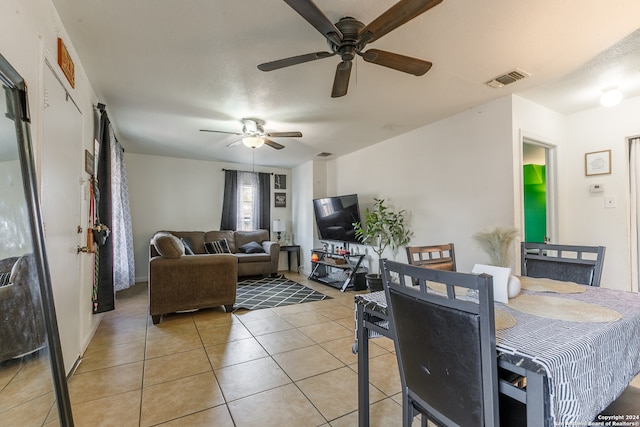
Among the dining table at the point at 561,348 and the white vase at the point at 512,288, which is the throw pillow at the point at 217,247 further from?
the white vase at the point at 512,288

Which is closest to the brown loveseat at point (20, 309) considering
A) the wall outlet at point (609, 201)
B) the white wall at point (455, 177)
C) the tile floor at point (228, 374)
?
the tile floor at point (228, 374)

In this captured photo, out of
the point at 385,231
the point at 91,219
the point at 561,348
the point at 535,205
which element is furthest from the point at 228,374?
the point at 535,205

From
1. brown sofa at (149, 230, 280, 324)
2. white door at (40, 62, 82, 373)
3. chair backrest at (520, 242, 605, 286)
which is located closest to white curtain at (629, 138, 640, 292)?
chair backrest at (520, 242, 605, 286)

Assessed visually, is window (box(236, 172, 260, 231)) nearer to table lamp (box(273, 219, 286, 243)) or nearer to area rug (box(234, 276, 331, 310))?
table lamp (box(273, 219, 286, 243))

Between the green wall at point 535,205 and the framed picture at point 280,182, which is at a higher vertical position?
the framed picture at point 280,182

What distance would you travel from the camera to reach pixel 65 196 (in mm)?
1934

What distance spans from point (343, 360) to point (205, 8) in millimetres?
2606

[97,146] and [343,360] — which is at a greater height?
[97,146]

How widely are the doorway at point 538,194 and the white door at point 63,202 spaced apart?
377 centimetres

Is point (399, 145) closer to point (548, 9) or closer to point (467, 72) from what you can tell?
→ point (467, 72)

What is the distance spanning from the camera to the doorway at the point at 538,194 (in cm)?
327

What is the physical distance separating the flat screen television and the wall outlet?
116 inches

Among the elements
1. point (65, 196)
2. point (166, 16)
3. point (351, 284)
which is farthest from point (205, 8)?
point (351, 284)

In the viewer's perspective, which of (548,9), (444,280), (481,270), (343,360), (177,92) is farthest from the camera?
(177,92)
